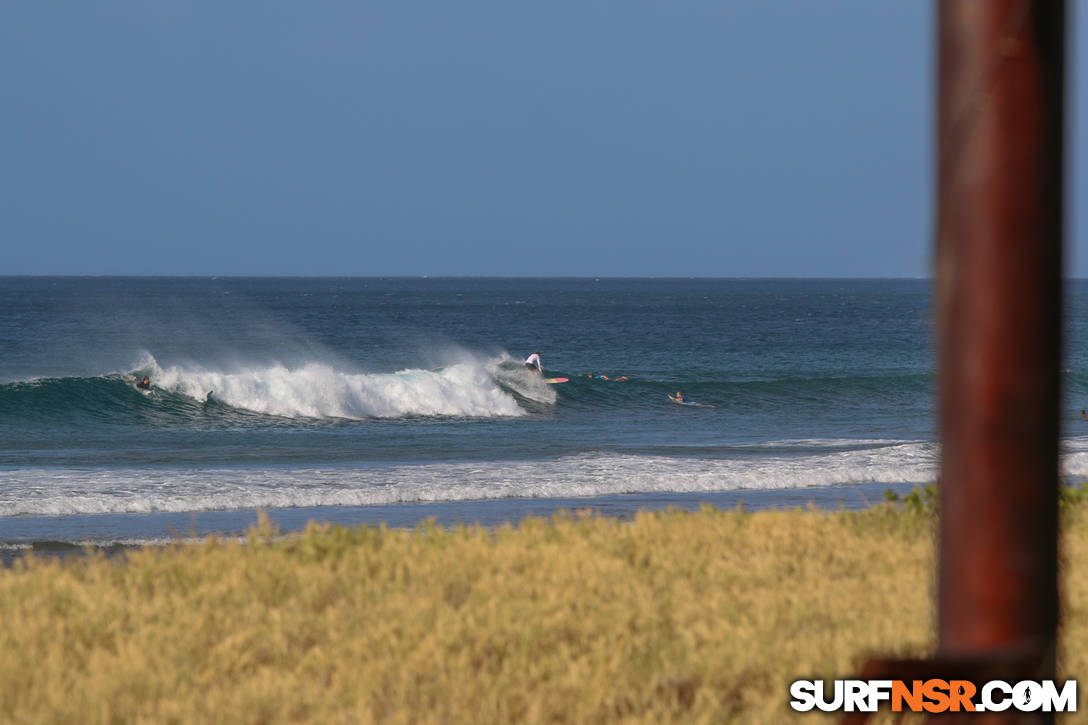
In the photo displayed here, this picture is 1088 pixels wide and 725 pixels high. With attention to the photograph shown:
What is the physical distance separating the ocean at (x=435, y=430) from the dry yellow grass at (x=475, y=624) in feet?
5.60

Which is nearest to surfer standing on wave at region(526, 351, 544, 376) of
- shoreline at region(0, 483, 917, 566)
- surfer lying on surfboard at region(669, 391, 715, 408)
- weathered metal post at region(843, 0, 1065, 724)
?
surfer lying on surfboard at region(669, 391, 715, 408)

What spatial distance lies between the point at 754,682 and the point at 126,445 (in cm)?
2192

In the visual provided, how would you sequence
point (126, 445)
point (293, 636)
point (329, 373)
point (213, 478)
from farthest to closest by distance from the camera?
point (329, 373) → point (126, 445) → point (213, 478) → point (293, 636)

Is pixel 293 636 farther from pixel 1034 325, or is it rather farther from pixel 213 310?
pixel 213 310

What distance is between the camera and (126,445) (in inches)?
960

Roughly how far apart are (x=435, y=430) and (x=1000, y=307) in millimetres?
25979

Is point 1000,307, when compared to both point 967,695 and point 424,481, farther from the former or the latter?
point 424,481


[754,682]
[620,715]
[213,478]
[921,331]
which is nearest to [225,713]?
[620,715]

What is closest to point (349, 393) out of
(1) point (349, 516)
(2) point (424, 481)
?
(2) point (424, 481)

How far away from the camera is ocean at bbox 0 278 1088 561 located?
50.6ft

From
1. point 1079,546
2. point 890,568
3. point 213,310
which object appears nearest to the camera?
point 890,568

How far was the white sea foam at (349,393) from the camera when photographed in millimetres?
32719

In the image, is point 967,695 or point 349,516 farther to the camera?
point 349,516

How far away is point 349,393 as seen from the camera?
33.6 m
